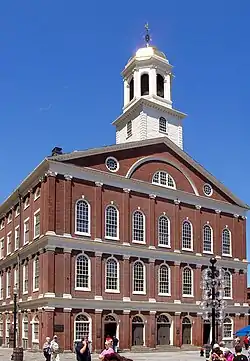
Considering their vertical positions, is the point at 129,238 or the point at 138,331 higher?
the point at 129,238

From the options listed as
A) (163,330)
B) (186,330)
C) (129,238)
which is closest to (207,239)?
(186,330)

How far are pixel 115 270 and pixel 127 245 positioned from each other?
2.34 metres

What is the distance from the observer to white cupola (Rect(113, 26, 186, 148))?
200 feet

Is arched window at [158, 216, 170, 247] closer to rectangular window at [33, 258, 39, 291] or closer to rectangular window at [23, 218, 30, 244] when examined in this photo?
rectangular window at [33, 258, 39, 291]

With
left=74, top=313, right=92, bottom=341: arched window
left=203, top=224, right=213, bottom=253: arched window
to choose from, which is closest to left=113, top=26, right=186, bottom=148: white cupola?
left=203, top=224, right=213, bottom=253: arched window

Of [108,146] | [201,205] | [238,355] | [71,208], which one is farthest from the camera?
[201,205]

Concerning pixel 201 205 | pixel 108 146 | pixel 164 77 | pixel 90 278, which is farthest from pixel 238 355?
pixel 164 77

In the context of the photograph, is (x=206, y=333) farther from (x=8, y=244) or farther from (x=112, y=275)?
(x=8, y=244)

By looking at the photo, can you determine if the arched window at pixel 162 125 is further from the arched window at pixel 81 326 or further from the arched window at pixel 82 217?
the arched window at pixel 81 326

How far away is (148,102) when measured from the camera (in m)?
61.1

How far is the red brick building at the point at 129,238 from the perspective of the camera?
48.9 metres

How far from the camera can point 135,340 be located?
52.1m

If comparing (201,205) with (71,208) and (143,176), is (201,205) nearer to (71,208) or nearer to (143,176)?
(143,176)

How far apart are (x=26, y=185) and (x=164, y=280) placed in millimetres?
14787
